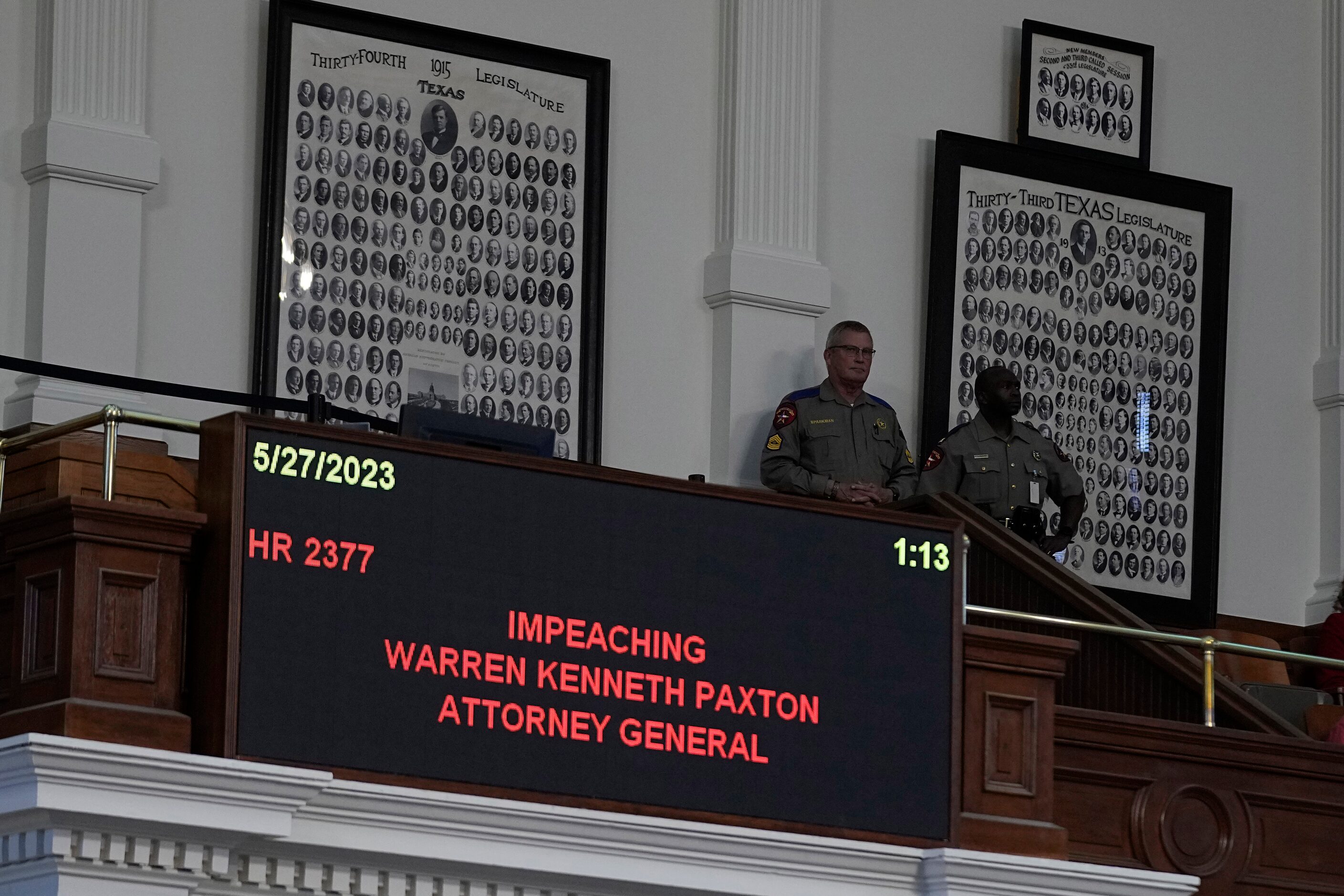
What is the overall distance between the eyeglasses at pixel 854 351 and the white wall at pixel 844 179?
2.39 feet

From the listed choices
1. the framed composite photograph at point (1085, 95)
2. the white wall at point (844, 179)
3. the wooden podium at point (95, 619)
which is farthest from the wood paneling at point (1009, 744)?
the framed composite photograph at point (1085, 95)

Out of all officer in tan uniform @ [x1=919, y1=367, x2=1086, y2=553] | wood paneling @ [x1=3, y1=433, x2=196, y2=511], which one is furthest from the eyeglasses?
wood paneling @ [x1=3, y1=433, x2=196, y2=511]

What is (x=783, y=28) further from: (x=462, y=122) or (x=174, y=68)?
(x=174, y=68)

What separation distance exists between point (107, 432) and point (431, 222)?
4.23m

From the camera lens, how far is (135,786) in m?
5.88

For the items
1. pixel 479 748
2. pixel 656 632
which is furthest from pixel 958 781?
pixel 479 748

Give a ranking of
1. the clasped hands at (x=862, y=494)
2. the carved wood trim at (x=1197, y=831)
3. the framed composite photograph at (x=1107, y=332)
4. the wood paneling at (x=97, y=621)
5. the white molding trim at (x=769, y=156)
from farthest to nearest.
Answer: the framed composite photograph at (x=1107, y=332), the white molding trim at (x=769, y=156), the clasped hands at (x=862, y=494), the carved wood trim at (x=1197, y=831), the wood paneling at (x=97, y=621)

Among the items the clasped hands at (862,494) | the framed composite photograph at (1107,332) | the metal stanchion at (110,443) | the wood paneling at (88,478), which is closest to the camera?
the metal stanchion at (110,443)

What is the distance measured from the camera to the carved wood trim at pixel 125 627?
19.8 feet

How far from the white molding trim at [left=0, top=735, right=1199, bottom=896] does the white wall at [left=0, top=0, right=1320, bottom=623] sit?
3.62 meters

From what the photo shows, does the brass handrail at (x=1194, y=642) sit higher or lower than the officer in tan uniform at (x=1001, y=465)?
lower

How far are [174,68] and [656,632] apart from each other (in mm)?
4090

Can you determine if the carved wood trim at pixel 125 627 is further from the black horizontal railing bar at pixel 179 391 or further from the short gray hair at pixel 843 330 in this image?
the short gray hair at pixel 843 330

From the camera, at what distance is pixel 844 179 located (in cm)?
1149
